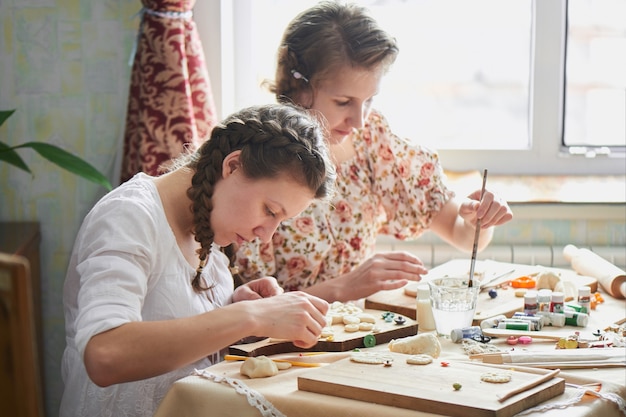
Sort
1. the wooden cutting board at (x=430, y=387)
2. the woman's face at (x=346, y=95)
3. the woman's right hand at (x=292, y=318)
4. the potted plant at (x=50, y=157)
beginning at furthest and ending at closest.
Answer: the woman's face at (x=346, y=95) → the potted plant at (x=50, y=157) → the woman's right hand at (x=292, y=318) → the wooden cutting board at (x=430, y=387)

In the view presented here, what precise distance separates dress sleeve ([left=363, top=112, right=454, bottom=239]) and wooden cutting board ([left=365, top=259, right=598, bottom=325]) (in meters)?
0.22

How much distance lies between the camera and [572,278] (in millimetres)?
2154

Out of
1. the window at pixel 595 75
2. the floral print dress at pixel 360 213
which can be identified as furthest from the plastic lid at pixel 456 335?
the window at pixel 595 75

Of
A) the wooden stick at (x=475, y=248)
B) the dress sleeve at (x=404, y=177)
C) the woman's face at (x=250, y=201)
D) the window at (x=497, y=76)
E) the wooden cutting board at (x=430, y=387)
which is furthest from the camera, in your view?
the window at (x=497, y=76)

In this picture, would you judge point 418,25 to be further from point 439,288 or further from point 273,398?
point 273,398

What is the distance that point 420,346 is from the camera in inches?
62.4

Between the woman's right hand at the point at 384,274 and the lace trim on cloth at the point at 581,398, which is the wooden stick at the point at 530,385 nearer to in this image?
the lace trim on cloth at the point at 581,398

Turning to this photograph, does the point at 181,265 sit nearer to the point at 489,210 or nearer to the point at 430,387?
the point at 430,387

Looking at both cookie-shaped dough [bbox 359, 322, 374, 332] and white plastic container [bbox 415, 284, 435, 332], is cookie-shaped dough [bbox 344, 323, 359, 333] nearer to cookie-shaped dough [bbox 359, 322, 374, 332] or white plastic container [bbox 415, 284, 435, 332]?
cookie-shaped dough [bbox 359, 322, 374, 332]

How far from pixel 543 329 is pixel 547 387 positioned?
1.54 feet

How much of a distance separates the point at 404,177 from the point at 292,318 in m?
1.00

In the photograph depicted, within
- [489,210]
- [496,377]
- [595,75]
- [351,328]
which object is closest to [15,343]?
[496,377]

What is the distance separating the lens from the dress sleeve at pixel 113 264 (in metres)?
1.41

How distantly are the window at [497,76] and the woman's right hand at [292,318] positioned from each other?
156cm
